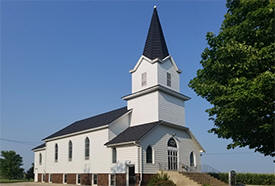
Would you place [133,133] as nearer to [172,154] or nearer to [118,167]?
[118,167]

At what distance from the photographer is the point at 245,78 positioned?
12430 millimetres

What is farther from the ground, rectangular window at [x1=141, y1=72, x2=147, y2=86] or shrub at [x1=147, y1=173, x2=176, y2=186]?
rectangular window at [x1=141, y1=72, x2=147, y2=86]

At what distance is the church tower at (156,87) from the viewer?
28391 mm

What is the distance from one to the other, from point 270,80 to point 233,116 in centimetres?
241

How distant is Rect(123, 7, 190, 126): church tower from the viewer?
2839 cm

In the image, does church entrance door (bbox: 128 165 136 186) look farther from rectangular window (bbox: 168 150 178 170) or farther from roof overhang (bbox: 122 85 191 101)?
roof overhang (bbox: 122 85 191 101)

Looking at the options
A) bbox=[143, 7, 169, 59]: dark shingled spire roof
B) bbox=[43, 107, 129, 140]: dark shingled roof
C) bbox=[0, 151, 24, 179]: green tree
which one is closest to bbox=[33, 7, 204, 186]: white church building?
bbox=[143, 7, 169, 59]: dark shingled spire roof

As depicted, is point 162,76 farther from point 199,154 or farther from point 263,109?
point 263,109

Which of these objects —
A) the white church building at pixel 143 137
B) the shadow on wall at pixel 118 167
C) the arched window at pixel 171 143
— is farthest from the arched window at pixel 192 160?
the shadow on wall at pixel 118 167

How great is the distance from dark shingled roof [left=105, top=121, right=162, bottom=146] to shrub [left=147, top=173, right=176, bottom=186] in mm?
3897

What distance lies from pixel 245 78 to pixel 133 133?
16.1m

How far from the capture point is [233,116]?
12852 mm

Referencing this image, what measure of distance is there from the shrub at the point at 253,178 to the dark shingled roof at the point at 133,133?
1267cm

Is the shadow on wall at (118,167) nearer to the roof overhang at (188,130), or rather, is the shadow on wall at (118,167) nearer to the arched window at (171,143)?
the arched window at (171,143)
